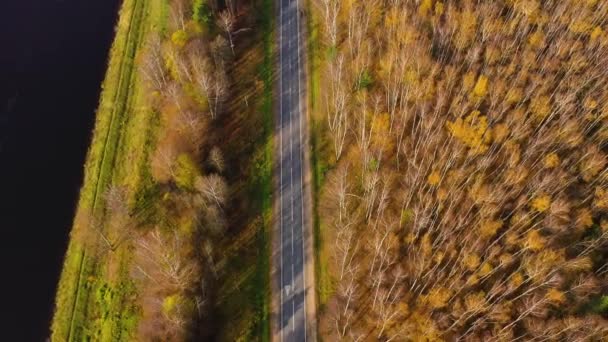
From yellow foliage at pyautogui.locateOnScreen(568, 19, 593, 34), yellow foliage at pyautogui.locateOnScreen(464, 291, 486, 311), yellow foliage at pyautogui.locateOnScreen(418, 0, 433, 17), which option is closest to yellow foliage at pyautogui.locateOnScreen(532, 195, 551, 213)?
yellow foliage at pyautogui.locateOnScreen(464, 291, 486, 311)

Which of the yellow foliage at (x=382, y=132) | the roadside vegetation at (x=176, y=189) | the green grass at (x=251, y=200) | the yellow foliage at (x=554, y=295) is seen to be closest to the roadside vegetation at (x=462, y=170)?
the yellow foliage at (x=554, y=295)

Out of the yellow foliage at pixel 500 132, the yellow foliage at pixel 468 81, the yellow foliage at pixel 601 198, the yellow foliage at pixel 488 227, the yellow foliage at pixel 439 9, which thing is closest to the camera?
the yellow foliage at pixel 488 227

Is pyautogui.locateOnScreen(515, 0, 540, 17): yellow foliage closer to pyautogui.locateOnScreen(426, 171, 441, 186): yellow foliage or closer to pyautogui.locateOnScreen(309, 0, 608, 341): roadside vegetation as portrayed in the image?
pyautogui.locateOnScreen(309, 0, 608, 341): roadside vegetation

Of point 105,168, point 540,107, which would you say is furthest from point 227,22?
point 540,107

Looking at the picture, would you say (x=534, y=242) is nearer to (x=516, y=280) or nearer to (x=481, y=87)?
(x=516, y=280)

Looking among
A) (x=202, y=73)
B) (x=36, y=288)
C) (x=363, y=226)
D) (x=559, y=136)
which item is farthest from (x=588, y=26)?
(x=36, y=288)

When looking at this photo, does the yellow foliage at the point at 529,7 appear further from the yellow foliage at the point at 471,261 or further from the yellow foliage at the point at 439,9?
the yellow foliage at the point at 471,261
